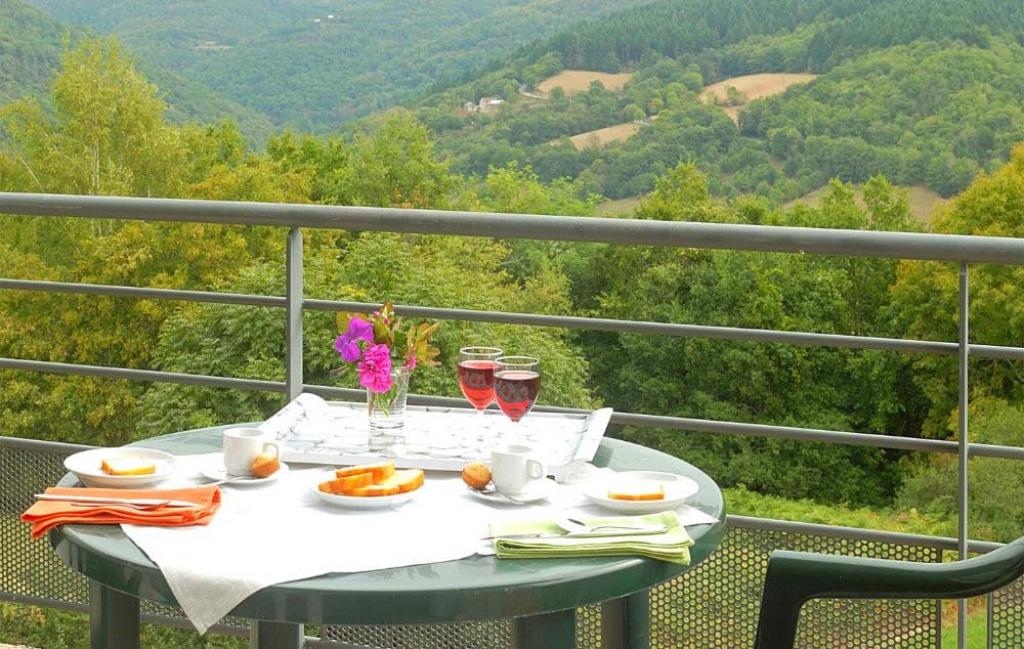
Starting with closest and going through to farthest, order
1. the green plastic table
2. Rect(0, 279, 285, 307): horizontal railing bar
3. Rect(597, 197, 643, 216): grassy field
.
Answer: the green plastic table < Rect(0, 279, 285, 307): horizontal railing bar < Rect(597, 197, 643, 216): grassy field

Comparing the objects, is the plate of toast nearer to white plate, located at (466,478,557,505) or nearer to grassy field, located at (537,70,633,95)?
white plate, located at (466,478,557,505)

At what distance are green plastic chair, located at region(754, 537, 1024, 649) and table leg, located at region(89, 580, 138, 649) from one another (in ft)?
2.12

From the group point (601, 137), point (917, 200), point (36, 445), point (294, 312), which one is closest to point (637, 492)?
point (294, 312)

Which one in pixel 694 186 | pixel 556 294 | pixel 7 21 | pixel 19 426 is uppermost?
pixel 7 21

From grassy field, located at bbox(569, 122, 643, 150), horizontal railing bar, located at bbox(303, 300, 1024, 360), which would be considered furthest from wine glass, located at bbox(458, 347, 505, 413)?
grassy field, located at bbox(569, 122, 643, 150)

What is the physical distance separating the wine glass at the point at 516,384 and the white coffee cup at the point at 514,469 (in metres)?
0.11

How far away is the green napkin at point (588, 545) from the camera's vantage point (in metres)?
1.15

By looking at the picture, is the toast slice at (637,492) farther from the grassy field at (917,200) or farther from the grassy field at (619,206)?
the grassy field at (619,206)

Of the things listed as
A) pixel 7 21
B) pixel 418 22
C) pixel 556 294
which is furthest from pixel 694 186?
pixel 7 21

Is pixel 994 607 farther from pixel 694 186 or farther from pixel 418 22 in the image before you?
pixel 418 22

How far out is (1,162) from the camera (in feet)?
85.2

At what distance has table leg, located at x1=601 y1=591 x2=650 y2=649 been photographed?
144cm

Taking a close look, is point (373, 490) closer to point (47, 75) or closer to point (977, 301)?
point (977, 301)

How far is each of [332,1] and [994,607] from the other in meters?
35.5
